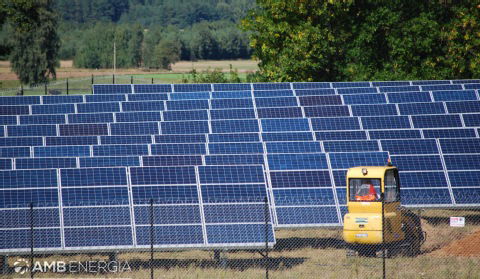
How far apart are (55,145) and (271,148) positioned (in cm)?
898

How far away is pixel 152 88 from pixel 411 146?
16.3m

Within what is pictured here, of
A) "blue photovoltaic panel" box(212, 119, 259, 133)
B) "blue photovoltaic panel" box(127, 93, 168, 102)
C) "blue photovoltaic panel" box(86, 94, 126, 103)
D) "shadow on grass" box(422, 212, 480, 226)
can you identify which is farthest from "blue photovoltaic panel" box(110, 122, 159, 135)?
"shadow on grass" box(422, 212, 480, 226)

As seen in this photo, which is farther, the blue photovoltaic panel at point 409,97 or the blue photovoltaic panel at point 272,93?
the blue photovoltaic panel at point 272,93

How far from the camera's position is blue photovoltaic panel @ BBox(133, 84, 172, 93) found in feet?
128

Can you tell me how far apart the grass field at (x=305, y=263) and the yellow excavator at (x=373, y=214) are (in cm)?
46

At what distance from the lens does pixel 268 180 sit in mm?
24781

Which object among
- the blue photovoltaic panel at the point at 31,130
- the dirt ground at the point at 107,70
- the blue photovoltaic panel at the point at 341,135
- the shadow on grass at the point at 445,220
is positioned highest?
the blue photovoltaic panel at the point at 341,135

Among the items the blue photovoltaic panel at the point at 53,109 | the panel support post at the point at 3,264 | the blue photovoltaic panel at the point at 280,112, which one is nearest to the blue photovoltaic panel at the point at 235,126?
the blue photovoltaic panel at the point at 280,112

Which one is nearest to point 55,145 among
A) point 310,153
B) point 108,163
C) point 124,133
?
point 124,133

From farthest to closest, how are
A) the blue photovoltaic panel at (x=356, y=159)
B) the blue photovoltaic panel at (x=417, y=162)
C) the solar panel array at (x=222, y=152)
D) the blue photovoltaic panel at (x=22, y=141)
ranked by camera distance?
the blue photovoltaic panel at (x=22, y=141) → the blue photovoltaic panel at (x=417, y=162) → the blue photovoltaic panel at (x=356, y=159) → the solar panel array at (x=222, y=152)

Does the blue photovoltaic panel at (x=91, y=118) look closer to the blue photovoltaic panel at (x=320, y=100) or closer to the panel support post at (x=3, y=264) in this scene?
the blue photovoltaic panel at (x=320, y=100)

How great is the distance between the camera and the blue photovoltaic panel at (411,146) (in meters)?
27.1

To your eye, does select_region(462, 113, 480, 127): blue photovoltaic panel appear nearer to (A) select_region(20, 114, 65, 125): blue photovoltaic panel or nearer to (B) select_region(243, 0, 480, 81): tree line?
(B) select_region(243, 0, 480, 81): tree line

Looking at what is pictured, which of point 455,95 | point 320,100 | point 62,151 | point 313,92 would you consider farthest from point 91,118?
point 455,95
